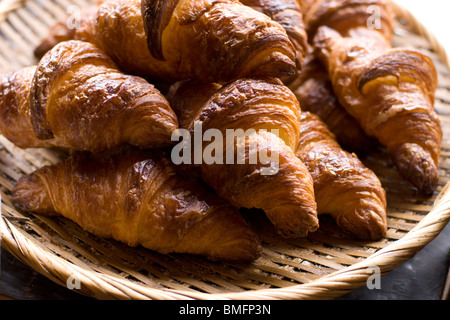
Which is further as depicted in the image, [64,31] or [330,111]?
[64,31]

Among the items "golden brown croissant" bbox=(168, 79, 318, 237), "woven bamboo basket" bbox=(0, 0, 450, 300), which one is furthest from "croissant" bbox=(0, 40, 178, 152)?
"woven bamboo basket" bbox=(0, 0, 450, 300)

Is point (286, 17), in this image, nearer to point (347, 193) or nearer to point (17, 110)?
point (347, 193)

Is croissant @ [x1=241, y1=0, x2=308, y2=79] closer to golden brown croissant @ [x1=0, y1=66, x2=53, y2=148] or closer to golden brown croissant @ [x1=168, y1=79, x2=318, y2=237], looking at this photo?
golden brown croissant @ [x1=168, y1=79, x2=318, y2=237]

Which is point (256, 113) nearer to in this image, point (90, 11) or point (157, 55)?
point (157, 55)

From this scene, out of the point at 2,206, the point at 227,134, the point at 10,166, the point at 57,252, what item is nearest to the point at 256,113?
the point at 227,134

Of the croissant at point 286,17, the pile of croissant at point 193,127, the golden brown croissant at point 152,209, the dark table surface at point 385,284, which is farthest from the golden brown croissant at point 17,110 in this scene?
the croissant at point 286,17

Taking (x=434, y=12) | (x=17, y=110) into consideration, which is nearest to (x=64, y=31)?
(x=17, y=110)

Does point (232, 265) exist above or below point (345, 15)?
below
